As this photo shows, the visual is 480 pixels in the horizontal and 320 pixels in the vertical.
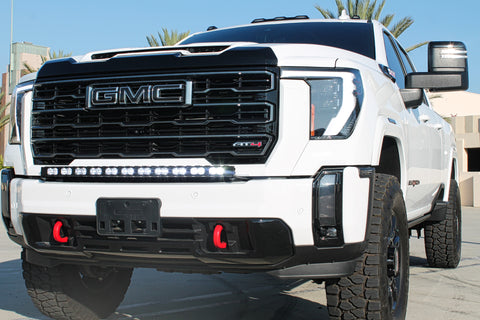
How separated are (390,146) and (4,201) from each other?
2.28 m

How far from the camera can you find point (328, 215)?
2.79 m

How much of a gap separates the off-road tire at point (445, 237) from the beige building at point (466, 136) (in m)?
12.7

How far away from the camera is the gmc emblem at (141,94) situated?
2992 mm

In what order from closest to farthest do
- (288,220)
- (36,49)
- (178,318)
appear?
(288,220) < (178,318) < (36,49)

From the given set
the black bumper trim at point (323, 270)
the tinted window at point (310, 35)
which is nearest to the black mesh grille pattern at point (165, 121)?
the black bumper trim at point (323, 270)

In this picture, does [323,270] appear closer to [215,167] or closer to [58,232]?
[215,167]

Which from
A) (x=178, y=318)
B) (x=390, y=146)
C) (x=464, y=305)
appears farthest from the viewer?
(x=464, y=305)

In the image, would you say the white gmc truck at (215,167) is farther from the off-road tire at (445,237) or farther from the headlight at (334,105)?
the off-road tire at (445,237)

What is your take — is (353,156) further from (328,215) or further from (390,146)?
(390,146)

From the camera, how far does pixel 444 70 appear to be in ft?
13.2

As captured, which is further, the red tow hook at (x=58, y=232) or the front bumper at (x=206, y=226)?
the red tow hook at (x=58, y=232)

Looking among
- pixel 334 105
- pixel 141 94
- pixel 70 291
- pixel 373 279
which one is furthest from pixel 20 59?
pixel 373 279

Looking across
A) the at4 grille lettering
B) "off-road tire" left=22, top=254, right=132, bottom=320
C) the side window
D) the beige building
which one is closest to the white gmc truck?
the at4 grille lettering

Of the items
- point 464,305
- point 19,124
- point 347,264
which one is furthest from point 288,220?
point 464,305
